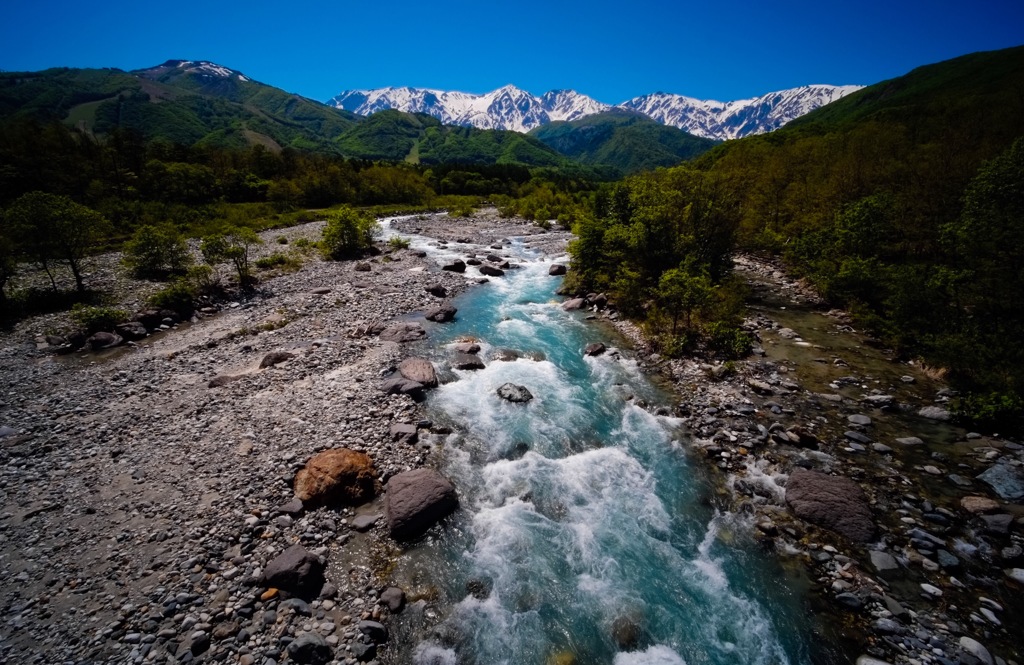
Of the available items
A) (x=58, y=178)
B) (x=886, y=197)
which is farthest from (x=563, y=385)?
(x=58, y=178)

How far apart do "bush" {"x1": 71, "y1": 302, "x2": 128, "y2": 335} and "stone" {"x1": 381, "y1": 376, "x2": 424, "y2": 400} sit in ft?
57.6

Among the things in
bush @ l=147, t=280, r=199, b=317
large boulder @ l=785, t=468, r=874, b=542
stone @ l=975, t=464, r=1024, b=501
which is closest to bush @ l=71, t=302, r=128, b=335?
bush @ l=147, t=280, r=199, b=317

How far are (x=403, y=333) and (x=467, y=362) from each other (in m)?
5.09

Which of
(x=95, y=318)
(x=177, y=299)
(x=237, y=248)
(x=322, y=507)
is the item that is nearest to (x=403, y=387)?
(x=322, y=507)

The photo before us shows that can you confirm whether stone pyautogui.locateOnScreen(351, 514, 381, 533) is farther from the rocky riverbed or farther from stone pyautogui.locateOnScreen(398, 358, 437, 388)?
stone pyautogui.locateOnScreen(398, 358, 437, 388)

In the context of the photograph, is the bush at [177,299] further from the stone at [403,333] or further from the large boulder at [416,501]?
the large boulder at [416,501]

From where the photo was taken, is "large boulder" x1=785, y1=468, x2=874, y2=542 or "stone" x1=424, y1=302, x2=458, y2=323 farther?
"stone" x1=424, y1=302, x2=458, y2=323

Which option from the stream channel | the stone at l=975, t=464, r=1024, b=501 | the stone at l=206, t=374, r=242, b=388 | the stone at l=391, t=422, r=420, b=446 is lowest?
the stream channel

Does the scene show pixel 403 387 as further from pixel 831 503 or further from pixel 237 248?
pixel 237 248

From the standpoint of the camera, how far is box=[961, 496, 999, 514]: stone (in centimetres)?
1035

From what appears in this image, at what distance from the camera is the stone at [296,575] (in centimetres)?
879

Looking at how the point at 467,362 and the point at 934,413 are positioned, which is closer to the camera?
the point at 934,413

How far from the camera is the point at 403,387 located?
16.3 m

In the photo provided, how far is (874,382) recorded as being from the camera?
16.7 metres
